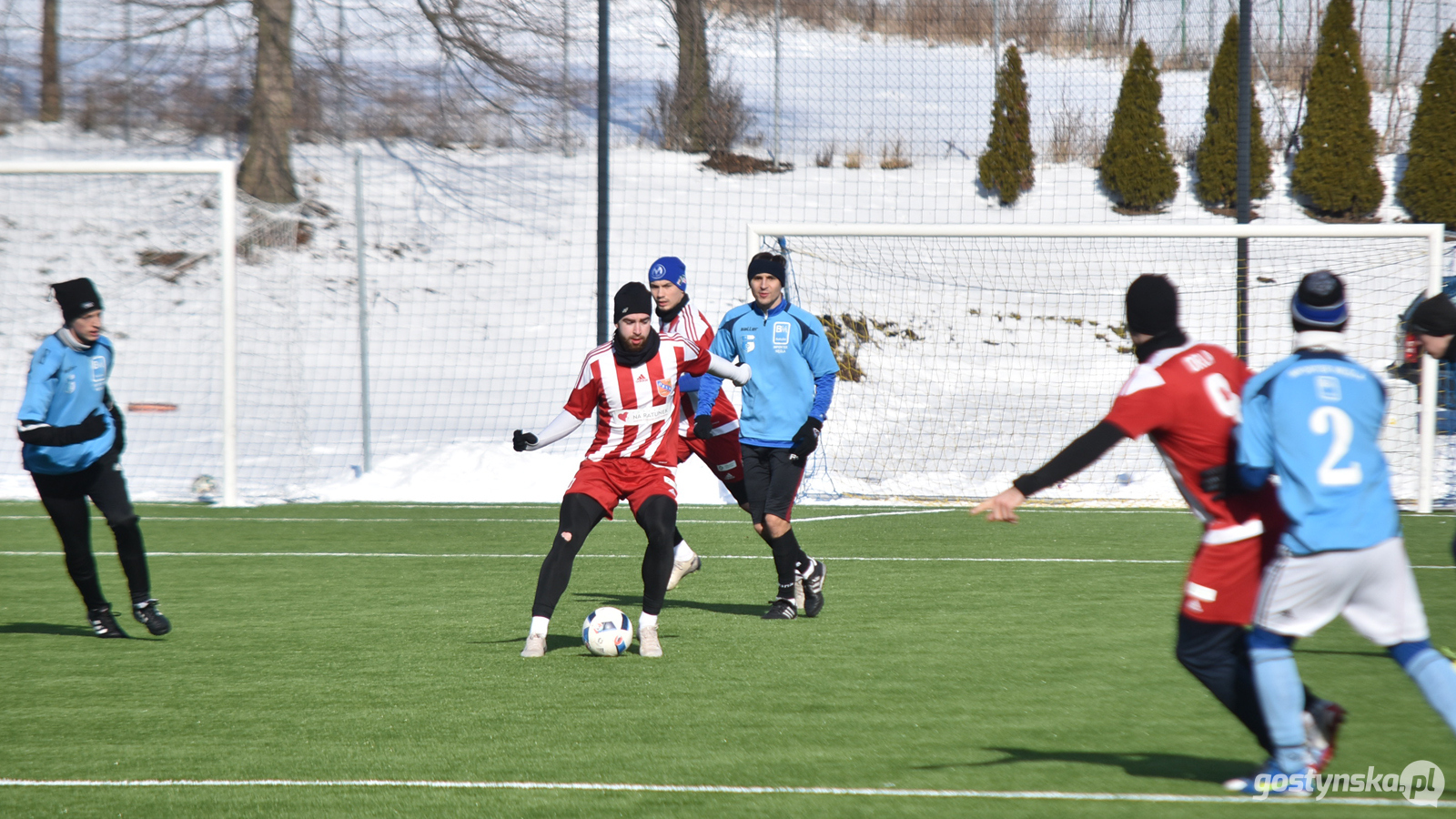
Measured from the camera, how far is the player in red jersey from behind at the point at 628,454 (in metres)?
5.98

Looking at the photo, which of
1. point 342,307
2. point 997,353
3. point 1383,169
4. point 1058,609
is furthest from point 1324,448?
point 1383,169

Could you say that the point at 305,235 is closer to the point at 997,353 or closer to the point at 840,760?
the point at 997,353

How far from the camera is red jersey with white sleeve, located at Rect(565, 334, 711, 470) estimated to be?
6.00m

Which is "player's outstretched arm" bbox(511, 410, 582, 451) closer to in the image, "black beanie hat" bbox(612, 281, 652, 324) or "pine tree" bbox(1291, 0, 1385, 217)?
"black beanie hat" bbox(612, 281, 652, 324)

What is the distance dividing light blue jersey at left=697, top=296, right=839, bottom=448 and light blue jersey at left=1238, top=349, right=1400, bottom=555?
3498mm

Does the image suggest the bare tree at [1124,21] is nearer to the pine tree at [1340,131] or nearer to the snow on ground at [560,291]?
the snow on ground at [560,291]

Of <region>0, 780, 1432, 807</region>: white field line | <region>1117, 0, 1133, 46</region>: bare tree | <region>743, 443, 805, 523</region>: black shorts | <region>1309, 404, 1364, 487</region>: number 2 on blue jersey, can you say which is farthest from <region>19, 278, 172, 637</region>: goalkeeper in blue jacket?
<region>1117, 0, 1133, 46</region>: bare tree

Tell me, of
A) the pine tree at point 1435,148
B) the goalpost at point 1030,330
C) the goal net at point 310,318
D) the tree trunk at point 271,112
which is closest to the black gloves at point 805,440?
the goalpost at point 1030,330

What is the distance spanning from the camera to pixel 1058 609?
23.8ft

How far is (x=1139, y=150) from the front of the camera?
2258 cm

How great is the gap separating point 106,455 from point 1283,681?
5598 mm

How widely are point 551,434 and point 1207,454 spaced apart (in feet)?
10.5

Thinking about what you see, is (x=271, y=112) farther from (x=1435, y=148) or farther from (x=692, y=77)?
(x=1435, y=148)

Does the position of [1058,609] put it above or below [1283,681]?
below
